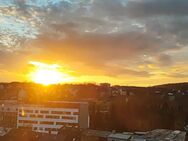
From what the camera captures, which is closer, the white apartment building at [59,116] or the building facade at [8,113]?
the white apartment building at [59,116]

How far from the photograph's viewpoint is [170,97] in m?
43.6

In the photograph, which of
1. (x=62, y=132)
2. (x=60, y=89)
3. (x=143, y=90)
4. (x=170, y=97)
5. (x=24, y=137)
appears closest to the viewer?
(x=24, y=137)

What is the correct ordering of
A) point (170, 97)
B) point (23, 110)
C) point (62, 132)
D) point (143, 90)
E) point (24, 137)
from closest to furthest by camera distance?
1. point (24, 137)
2. point (62, 132)
3. point (23, 110)
4. point (170, 97)
5. point (143, 90)

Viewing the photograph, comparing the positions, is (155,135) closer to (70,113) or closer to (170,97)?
(70,113)

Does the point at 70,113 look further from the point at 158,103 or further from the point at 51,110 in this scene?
the point at 158,103

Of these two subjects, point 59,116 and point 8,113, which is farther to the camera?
point 8,113

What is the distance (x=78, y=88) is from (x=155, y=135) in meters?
32.5

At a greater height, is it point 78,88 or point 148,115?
point 78,88

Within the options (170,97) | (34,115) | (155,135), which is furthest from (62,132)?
(170,97)

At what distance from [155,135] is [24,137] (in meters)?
8.95

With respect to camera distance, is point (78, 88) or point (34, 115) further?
point (78, 88)

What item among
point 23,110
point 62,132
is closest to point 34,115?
point 23,110

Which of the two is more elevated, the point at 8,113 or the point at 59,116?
the point at 8,113

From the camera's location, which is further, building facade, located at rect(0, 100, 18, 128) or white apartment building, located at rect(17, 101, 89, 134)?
building facade, located at rect(0, 100, 18, 128)
